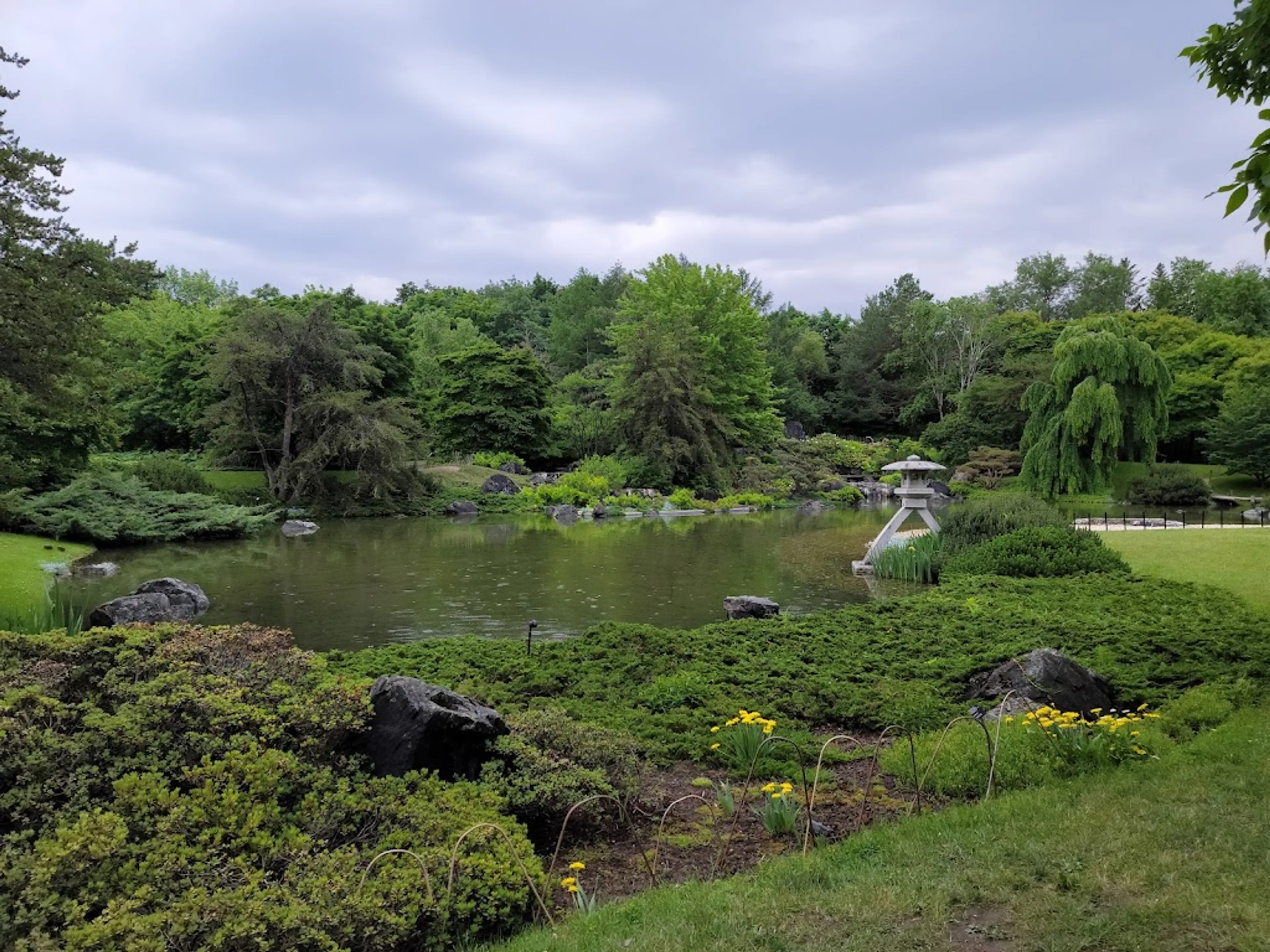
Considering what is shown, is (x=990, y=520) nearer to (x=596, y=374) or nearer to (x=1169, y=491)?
(x=1169, y=491)

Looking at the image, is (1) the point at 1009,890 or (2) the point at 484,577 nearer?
(1) the point at 1009,890

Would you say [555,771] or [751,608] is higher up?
[555,771]

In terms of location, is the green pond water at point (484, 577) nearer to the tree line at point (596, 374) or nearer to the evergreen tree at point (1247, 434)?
the tree line at point (596, 374)

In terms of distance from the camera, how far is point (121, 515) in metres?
16.0

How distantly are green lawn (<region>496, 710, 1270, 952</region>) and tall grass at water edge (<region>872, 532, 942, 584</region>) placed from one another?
29.3 ft

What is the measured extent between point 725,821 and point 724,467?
2706 centimetres

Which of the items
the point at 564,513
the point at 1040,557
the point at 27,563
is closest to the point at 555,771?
the point at 1040,557

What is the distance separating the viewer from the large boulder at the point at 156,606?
888cm

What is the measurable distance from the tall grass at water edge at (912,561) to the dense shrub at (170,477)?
15.4m

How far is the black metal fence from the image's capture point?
17.4 m

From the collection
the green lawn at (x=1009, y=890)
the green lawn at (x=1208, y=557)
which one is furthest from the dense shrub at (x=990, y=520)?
the green lawn at (x=1009, y=890)

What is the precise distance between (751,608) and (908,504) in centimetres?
532

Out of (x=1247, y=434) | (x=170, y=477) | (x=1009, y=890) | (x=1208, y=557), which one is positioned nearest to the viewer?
(x=1009, y=890)

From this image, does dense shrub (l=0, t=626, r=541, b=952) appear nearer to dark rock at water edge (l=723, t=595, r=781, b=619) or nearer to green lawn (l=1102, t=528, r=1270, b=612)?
dark rock at water edge (l=723, t=595, r=781, b=619)
